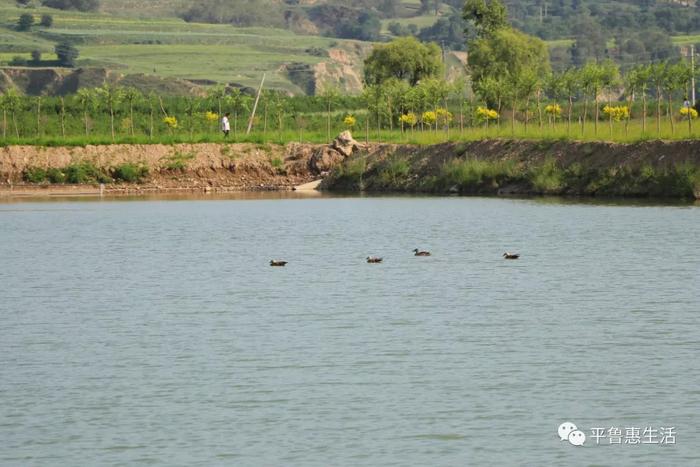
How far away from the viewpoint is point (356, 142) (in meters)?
72.3

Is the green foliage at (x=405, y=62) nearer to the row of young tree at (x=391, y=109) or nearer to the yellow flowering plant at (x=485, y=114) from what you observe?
the row of young tree at (x=391, y=109)

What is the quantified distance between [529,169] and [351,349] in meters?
38.8

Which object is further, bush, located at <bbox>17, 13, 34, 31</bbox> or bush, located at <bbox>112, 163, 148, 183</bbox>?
bush, located at <bbox>17, 13, 34, 31</bbox>

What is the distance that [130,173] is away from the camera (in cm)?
7206

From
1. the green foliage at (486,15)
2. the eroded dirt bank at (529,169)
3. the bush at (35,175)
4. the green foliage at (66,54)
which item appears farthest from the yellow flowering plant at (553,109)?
the green foliage at (66,54)

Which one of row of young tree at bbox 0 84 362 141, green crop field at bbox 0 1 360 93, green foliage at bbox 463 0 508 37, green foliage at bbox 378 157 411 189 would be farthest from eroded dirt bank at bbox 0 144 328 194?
green crop field at bbox 0 1 360 93

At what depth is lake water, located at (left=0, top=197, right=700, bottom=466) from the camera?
17.3 meters

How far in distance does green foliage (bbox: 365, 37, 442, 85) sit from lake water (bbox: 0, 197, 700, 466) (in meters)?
54.1

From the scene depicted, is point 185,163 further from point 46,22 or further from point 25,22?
point 46,22

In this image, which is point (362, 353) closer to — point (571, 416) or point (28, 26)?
point (571, 416)

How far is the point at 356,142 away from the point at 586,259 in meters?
37.8

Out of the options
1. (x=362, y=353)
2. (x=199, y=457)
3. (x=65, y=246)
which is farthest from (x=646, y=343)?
(x=65, y=246)

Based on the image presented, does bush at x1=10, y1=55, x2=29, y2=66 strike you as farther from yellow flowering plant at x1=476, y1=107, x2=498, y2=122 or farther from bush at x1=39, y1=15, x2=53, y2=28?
yellow flowering plant at x1=476, y1=107, x2=498, y2=122

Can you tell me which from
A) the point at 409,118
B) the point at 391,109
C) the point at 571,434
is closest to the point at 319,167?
the point at 409,118
